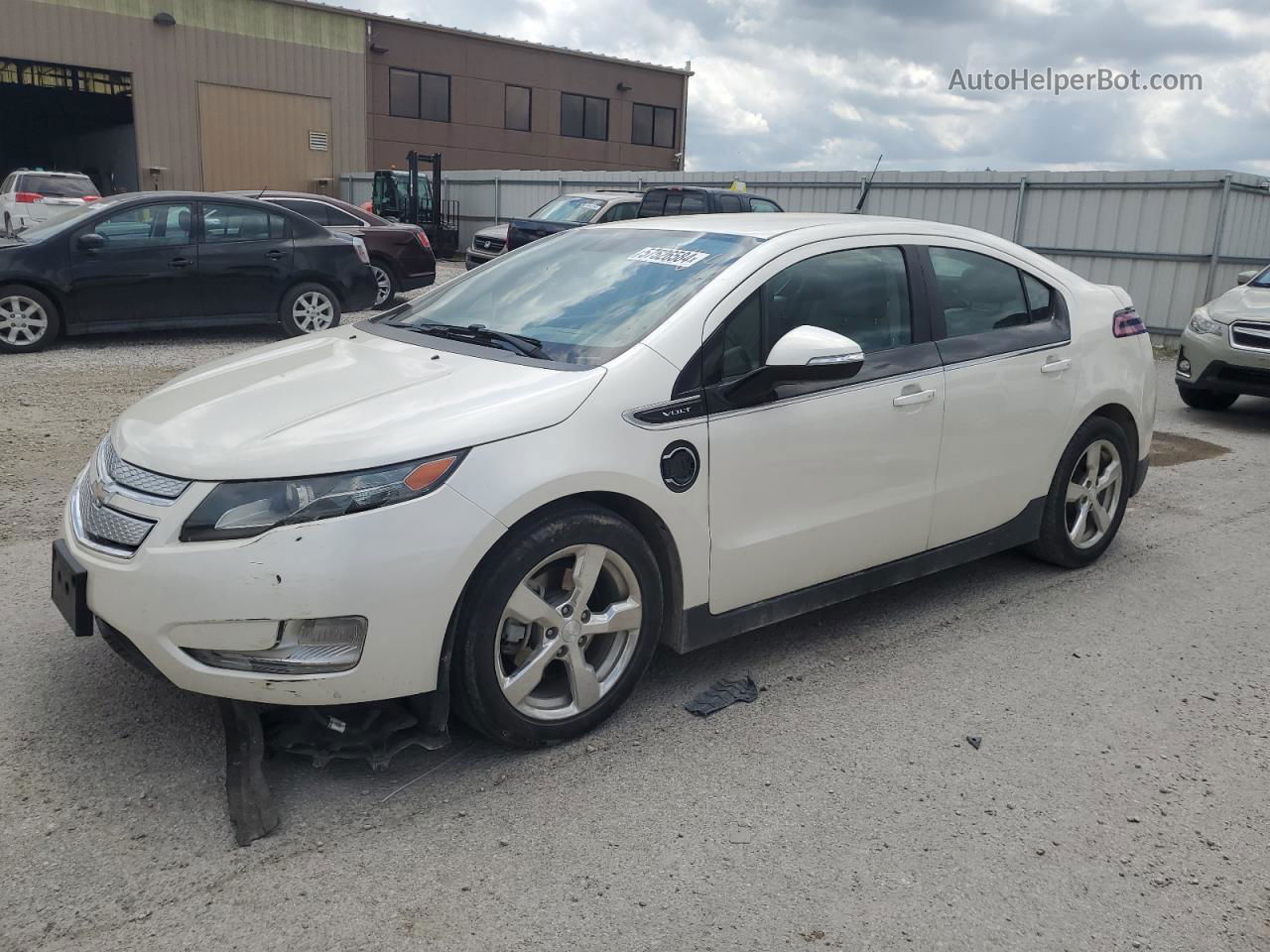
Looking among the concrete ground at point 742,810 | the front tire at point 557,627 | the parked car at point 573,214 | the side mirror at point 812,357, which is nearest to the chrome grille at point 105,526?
the concrete ground at point 742,810

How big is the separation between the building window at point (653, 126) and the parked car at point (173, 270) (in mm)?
35186

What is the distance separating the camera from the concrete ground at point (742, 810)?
264 cm

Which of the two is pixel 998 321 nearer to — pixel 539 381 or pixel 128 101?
pixel 539 381

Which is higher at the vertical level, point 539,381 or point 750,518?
point 539,381

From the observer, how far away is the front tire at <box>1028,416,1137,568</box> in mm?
5016

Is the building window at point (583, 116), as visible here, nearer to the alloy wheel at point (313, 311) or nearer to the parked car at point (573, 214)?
the parked car at point (573, 214)

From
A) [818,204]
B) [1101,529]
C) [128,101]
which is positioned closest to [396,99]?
[128,101]

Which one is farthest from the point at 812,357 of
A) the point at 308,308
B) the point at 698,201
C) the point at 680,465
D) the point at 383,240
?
the point at 698,201

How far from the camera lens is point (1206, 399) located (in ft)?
33.9

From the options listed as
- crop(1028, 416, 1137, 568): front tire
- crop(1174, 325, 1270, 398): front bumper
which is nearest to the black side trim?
crop(1028, 416, 1137, 568): front tire

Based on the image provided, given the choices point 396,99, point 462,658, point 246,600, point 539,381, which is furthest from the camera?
point 396,99

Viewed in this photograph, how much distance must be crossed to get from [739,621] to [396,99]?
37492 millimetres

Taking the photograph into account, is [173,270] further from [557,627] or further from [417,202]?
[417,202]

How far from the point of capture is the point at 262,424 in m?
3.18
